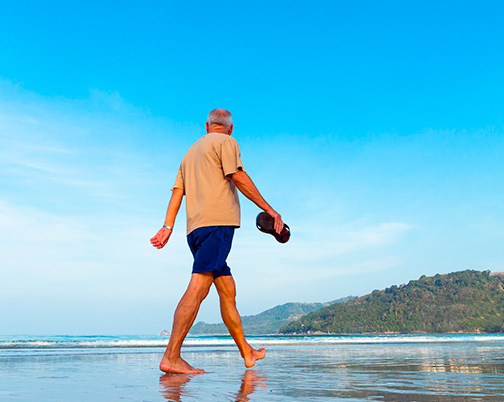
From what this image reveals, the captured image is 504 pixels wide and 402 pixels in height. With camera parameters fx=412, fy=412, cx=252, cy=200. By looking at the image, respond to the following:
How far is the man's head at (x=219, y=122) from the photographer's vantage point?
4.07 metres

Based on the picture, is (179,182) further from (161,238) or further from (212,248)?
(212,248)

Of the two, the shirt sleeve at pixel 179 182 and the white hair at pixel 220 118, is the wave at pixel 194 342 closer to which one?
the shirt sleeve at pixel 179 182

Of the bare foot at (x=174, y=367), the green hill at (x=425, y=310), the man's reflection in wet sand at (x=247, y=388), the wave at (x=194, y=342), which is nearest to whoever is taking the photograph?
the man's reflection in wet sand at (x=247, y=388)

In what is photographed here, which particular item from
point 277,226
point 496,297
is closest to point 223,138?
point 277,226

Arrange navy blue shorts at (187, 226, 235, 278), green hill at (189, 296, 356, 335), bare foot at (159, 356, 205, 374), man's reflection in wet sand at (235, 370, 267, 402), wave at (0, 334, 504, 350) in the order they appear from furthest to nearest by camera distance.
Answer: green hill at (189, 296, 356, 335) < wave at (0, 334, 504, 350) < navy blue shorts at (187, 226, 235, 278) < bare foot at (159, 356, 205, 374) < man's reflection in wet sand at (235, 370, 267, 402)

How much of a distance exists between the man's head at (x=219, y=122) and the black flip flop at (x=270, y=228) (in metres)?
1.05

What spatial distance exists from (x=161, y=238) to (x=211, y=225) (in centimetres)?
53

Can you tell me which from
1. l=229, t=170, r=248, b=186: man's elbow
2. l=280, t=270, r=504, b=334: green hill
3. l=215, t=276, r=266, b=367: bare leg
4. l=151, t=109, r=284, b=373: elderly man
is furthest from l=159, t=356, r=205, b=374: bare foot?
l=280, t=270, r=504, b=334: green hill

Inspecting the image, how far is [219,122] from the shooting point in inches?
160

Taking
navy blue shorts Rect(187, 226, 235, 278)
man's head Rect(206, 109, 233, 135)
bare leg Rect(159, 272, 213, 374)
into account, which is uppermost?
man's head Rect(206, 109, 233, 135)

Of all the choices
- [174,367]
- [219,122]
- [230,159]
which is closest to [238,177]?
[230,159]

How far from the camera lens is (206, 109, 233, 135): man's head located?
4070 millimetres

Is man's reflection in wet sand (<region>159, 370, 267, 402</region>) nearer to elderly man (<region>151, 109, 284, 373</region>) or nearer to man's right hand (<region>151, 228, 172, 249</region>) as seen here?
elderly man (<region>151, 109, 284, 373</region>)

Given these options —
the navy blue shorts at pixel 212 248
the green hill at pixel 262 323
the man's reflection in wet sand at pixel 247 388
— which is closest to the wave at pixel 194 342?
the navy blue shorts at pixel 212 248
